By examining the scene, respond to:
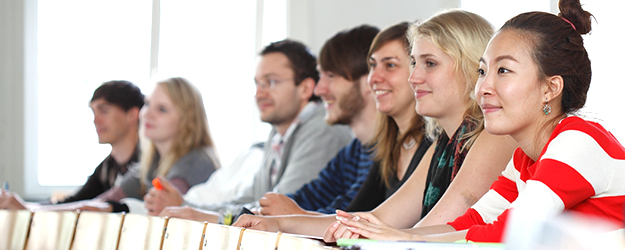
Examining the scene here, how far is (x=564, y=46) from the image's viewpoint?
3.57 ft

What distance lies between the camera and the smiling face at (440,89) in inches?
60.7

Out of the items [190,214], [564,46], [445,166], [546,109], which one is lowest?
[190,214]

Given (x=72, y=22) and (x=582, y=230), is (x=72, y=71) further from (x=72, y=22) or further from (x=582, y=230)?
(x=582, y=230)

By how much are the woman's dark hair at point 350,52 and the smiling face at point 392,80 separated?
0.35 m

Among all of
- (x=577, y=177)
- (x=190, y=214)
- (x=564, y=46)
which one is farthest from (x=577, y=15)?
(x=190, y=214)

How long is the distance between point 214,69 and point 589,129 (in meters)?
3.57

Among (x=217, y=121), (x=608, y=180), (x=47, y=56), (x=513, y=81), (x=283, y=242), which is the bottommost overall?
(x=217, y=121)

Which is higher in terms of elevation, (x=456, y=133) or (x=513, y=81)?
(x=513, y=81)

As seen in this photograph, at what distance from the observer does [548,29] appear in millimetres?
1093

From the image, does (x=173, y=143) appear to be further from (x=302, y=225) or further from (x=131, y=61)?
(x=302, y=225)

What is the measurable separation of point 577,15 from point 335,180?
129 centimetres

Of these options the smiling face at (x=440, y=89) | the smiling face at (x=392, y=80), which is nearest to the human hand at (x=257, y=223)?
the smiling face at (x=440, y=89)

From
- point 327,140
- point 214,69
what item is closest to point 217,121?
point 214,69

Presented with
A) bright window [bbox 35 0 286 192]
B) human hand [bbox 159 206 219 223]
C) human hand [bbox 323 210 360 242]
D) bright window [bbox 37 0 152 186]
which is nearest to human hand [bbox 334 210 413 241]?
human hand [bbox 323 210 360 242]
